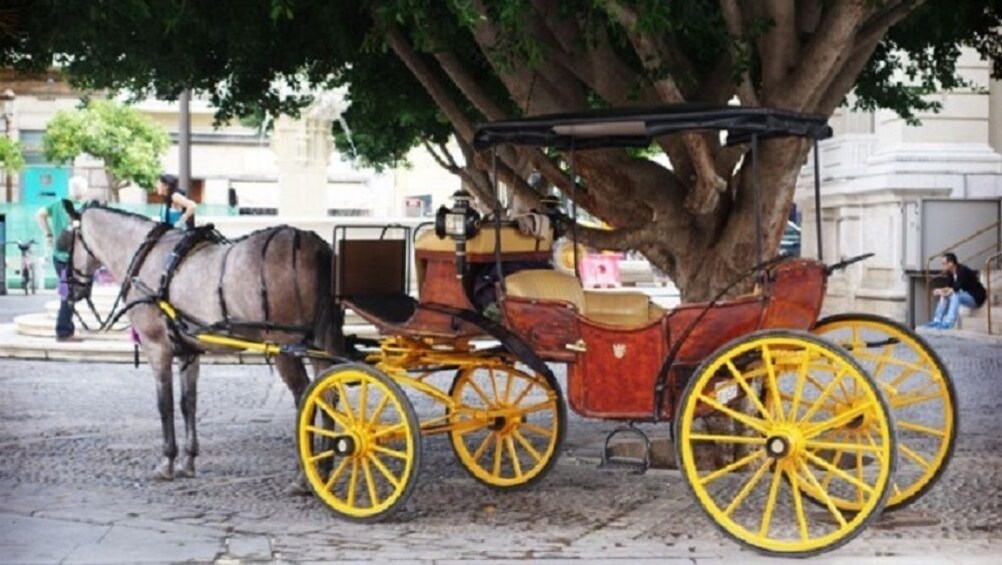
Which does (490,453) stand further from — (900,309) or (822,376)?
(900,309)

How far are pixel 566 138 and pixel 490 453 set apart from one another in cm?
283

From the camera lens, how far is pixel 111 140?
5797 centimetres

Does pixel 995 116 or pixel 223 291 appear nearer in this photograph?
pixel 223 291

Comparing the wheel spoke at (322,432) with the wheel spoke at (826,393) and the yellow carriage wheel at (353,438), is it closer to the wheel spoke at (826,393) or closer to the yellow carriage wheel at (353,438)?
the yellow carriage wheel at (353,438)

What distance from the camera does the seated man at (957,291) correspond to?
24797 mm

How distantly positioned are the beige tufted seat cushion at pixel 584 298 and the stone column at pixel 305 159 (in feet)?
62.3

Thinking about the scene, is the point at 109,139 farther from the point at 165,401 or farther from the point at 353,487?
the point at 353,487

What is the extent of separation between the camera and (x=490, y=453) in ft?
40.0

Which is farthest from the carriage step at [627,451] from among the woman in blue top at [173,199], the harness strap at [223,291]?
the woman in blue top at [173,199]

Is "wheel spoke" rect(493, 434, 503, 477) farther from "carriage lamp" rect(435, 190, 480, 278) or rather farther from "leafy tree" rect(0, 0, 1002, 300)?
"leafy tree" rect(0, 0, 1002, 300)

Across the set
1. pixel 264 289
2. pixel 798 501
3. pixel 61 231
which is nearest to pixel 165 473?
pixel 264 289

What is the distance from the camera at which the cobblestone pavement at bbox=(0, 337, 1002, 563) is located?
8.80 meters

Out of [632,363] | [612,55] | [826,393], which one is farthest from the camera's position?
[612,55]

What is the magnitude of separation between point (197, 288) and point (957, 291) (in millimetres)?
16402
